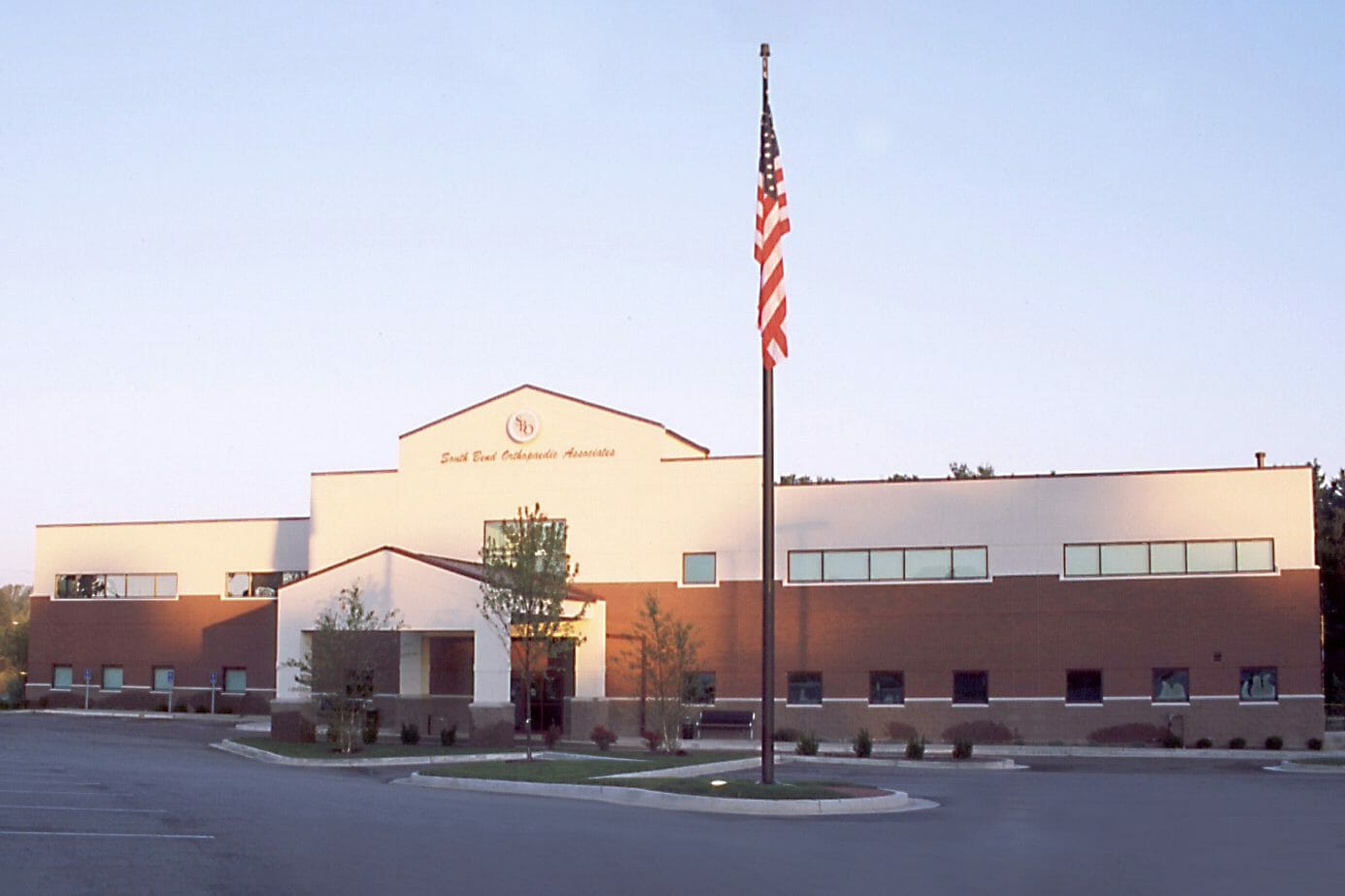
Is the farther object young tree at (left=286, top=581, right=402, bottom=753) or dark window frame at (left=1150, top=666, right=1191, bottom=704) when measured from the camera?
dark window frame at (left=1150, top=666, right=1191, bottom=704)

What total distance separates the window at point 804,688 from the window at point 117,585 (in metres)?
25.2

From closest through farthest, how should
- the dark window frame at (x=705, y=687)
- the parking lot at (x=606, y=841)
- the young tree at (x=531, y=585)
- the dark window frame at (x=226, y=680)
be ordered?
the parking lot at (x=606, y=841) < the young tree at (x=531, y=585) < the dark window frame at (x=705, y=687) < the dark window frame at (x=226, y=680)

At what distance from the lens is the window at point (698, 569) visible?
161 ft

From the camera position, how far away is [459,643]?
163ft

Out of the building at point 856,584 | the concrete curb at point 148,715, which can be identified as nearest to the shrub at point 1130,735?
the building at point 856,584

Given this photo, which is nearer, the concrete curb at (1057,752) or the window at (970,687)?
the concrete curb at (1057,752)

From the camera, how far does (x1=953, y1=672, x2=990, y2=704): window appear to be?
151 feet

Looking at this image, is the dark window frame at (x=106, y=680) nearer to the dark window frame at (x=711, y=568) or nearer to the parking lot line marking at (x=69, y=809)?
the dark window frame at (x=711, y=568)

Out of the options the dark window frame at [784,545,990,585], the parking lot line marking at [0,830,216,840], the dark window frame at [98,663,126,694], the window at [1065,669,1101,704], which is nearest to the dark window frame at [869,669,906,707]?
the dark window frame at [784,545,990,585]

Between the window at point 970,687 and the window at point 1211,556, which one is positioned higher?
the window at point 1211,556

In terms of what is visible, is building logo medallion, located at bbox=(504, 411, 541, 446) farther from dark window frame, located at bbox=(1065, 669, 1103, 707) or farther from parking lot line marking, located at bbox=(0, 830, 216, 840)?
parking lot line marking, located at bbox=(0, 830, 216, 840)

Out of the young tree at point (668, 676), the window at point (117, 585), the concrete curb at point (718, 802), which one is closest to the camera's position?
the concrete curb at point (718, 802)

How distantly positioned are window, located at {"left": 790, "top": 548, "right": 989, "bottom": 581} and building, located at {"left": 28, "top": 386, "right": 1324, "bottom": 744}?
2.4 inches

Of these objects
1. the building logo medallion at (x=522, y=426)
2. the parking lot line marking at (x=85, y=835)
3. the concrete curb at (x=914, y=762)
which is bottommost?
the concrete curb at (x=914, y=762)
